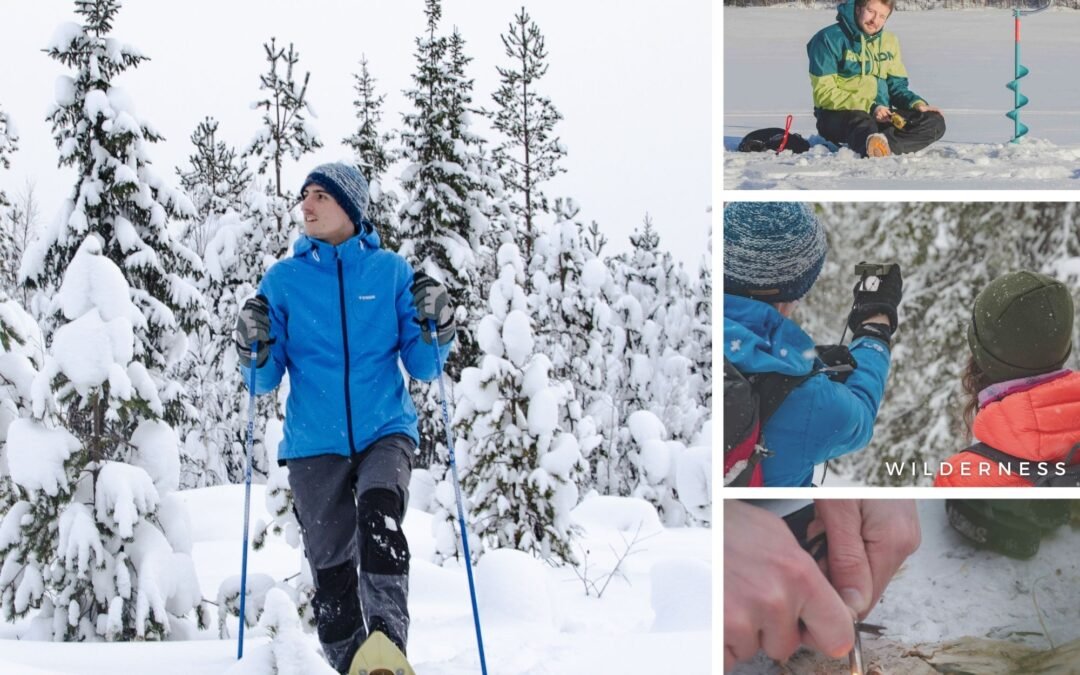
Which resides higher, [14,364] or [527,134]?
[527,134]

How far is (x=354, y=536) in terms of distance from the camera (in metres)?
4.45

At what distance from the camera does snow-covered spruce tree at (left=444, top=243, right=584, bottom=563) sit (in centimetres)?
1104

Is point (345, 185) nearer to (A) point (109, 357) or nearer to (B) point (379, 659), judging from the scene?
(B) point (379, 659)

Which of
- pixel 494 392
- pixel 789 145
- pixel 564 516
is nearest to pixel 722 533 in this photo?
pixel 789 145

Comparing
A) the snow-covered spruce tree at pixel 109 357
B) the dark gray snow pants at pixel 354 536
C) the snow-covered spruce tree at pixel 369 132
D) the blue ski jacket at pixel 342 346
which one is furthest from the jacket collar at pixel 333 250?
the snow-covered spruce tree at pixel 369 132

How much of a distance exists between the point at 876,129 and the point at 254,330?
2366mm

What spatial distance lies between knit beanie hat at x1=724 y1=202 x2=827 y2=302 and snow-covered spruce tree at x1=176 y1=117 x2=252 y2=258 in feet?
73.9

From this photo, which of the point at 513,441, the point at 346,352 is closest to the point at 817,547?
the point at 346,352

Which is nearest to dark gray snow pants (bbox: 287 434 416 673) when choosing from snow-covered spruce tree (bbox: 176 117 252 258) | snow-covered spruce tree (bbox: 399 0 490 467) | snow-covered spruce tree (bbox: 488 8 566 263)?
snow-covered spruce tree (bbox: 399 0 490 467)

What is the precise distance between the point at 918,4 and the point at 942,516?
1776mm

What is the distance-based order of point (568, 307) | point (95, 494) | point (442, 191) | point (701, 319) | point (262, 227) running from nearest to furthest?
point (95, 494) < point (262, 227) < point (442, 191) < point (568, 307) < point (701, 319)

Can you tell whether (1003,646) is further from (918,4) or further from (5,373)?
(5,373)

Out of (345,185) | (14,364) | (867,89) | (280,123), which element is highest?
(280,123)

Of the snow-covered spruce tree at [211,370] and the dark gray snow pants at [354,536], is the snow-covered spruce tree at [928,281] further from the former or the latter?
the snow-covered spruce tree at [211,370]
